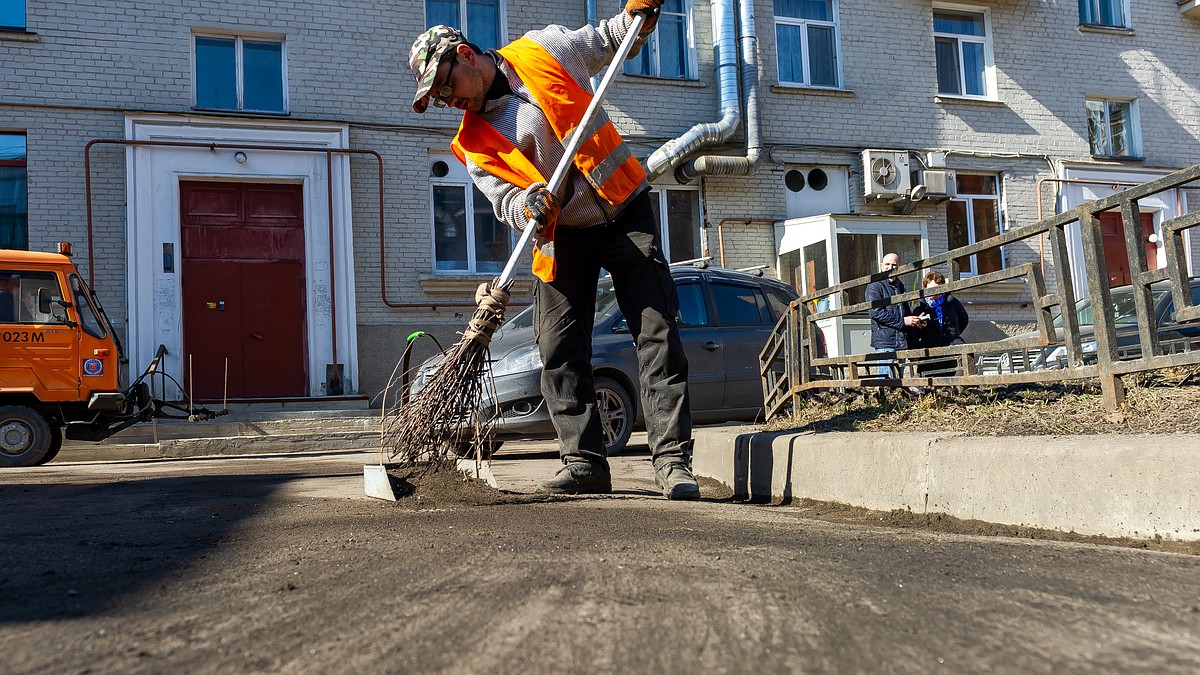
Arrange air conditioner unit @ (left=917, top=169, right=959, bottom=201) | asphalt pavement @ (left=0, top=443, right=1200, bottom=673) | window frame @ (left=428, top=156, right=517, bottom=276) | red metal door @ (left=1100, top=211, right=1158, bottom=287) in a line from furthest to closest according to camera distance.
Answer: red metal door @ (left=1100, top=211, right=1158, bottom=287) < air conditioner unit @ (left=917, top=169, right=959, bottom=201) < window frame @ (left=428, top=156, right=517, bottom=276) < asphalt pavement @ (left=0, top=443, right=1200, bottom=673)

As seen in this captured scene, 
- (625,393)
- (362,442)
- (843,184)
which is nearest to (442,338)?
(362,442)

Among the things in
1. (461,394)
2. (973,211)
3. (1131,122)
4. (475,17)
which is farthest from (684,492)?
(1131,122)

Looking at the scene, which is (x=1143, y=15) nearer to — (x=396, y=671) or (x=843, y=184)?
(x=843, y=184)

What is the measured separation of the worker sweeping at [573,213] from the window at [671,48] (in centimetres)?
1100

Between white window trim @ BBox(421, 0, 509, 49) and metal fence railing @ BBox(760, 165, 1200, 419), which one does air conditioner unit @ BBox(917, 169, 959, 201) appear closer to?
white window trim @ BBox(421, 0, 509, 49)

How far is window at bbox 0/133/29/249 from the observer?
1268 centimetres

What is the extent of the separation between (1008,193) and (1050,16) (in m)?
3.23

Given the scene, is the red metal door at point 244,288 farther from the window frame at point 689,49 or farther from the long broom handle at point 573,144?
the long broom handle at point 573,144

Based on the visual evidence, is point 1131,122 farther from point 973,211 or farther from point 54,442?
point 54,442

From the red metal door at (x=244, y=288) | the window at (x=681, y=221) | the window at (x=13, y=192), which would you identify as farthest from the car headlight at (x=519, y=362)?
the window at (x=13, y=192)

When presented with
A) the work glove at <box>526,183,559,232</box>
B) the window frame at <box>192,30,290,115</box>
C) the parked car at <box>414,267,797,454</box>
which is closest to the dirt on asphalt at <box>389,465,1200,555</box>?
the work glove at <box>526,183,559,232</box>

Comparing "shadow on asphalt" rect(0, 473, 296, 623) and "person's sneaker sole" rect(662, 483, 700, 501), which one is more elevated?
"shadow on asphalt" rect(0, 473, 296, 623)

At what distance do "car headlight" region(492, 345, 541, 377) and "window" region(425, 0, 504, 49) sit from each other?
303 inches

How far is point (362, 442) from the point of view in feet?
36.0
